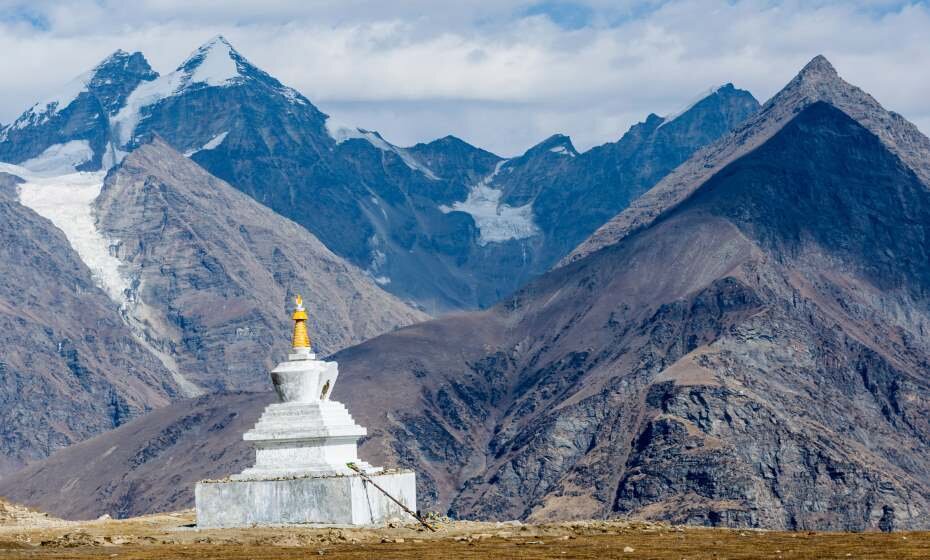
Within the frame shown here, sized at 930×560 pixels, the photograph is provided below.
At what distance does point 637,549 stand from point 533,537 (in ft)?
24.0

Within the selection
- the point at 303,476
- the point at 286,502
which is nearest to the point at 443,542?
the point at 303,476

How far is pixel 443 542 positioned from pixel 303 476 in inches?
332

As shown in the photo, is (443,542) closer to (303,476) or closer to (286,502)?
(303,476)

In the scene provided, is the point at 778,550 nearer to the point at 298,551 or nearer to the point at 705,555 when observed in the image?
the point at 705,555

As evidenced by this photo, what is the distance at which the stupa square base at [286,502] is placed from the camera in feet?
243

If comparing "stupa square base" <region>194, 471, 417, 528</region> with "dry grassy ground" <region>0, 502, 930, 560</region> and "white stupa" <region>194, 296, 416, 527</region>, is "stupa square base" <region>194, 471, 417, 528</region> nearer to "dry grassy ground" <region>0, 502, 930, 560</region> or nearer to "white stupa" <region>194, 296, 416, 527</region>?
"white stupa" <region>194, 296, 416, 527</region>

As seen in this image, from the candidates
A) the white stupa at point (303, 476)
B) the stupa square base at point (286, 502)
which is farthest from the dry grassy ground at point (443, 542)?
the white stupa at point (303, 476)

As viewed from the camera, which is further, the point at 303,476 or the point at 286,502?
the point at 303,476

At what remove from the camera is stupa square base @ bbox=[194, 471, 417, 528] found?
74062 mm

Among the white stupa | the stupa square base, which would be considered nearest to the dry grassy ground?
the stupa square base

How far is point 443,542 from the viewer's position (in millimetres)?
67812

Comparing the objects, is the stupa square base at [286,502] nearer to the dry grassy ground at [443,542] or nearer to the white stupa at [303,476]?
the white stupa at [303,476]

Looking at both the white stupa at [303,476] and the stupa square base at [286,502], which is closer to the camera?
the stupa square base at [286,502]

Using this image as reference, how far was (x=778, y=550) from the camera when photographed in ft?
204
